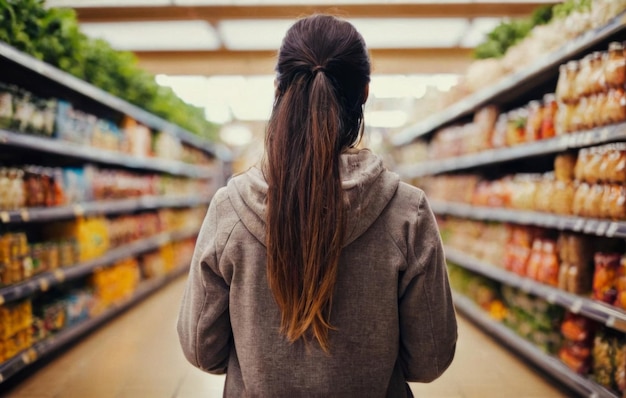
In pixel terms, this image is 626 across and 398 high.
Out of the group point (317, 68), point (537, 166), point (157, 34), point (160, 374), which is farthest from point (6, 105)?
point (157, 34)

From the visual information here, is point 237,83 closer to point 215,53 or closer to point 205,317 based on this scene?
point 215,53

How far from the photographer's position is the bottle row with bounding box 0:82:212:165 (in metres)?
2.98

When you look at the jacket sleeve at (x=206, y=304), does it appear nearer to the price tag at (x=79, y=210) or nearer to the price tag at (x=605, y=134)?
the price tag at (x=605, y=134)

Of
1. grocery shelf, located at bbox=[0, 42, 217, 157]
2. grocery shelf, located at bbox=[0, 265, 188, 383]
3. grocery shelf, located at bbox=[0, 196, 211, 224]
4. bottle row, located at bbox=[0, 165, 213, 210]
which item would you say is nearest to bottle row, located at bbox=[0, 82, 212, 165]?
grocery shelf, located at bbox=[0, 42, 217, 157]

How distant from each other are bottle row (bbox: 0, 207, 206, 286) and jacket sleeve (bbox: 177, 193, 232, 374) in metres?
2.24

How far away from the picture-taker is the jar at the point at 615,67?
2.38m

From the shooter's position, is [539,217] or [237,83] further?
[237,83]

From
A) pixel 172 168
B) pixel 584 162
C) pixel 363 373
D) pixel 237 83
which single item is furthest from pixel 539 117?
pixel 237 83

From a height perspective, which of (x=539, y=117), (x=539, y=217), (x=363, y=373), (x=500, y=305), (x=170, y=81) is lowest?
(x=500, y=305)

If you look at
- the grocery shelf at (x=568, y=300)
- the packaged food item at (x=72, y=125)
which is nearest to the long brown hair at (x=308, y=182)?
the grocery shelf at (x=568, y=300)

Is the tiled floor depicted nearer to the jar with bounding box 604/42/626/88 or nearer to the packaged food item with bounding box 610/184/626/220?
the packaged food item with bounding box 610/184/626/220

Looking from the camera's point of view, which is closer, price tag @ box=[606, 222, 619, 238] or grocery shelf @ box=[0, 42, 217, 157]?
price tag @ box=[606, 222, 619, 238]

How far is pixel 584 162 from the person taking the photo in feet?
8.91

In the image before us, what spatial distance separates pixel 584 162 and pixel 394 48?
5.63 m
